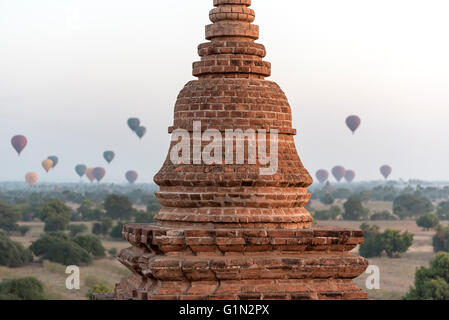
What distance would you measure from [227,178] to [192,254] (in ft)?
3.90

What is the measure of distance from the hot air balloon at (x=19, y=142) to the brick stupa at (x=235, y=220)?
12076cm

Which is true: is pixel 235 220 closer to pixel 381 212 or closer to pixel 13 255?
pixel 13 255

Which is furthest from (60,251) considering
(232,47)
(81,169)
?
(81,169)

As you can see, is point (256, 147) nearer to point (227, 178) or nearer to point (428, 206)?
point (227, 178)

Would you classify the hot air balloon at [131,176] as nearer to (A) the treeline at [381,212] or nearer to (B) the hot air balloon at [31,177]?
(B) the hot air balloon at [31,177]

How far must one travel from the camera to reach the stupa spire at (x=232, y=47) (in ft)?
45.2

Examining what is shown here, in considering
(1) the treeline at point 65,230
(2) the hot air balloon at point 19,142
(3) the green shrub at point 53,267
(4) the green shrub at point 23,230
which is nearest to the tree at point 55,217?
(1) the treeline at point 65,230

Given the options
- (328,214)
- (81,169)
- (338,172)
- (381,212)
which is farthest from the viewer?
(81,169)

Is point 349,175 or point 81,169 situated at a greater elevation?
point 81,169

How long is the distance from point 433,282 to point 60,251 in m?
33.7

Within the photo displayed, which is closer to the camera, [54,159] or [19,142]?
[19,142]

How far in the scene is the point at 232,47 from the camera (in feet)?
45.3
